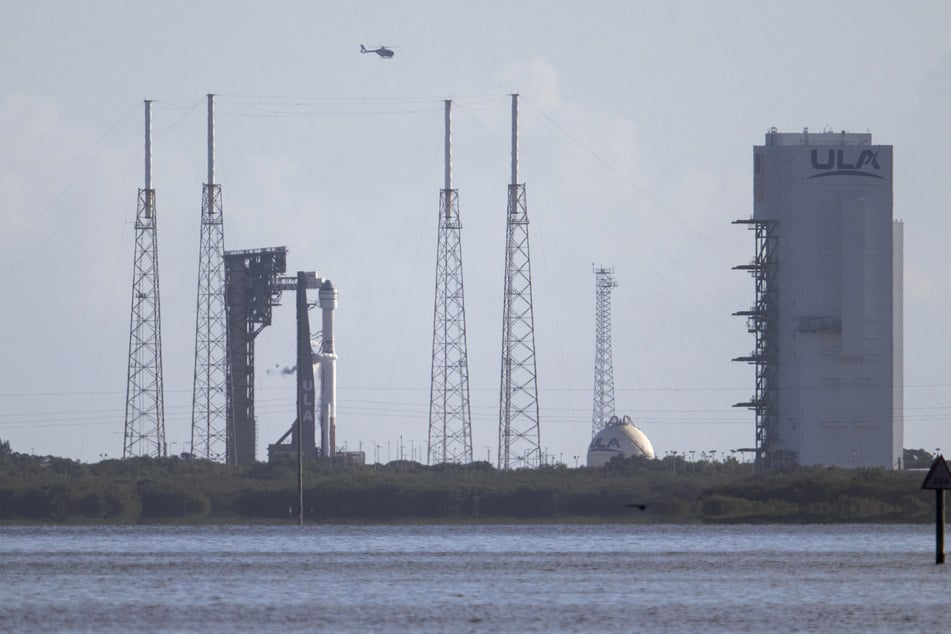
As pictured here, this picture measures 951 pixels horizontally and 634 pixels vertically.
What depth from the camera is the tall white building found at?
99000 millimetres

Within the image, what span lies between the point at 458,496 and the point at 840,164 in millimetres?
24856

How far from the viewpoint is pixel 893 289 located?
100 m

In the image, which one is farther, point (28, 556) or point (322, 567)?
point (28, 556)

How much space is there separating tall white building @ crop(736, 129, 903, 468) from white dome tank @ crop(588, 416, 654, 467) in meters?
15.9

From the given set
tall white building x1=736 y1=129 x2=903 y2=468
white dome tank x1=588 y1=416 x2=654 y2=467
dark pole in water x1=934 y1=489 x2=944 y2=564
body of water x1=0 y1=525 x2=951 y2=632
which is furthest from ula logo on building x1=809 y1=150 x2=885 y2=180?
dark pole in water x1=934 y1=489 x2=944 y2=564

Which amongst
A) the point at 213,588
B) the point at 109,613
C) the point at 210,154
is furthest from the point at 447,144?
the point at 109,613

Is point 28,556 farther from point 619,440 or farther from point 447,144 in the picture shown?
point 619,440

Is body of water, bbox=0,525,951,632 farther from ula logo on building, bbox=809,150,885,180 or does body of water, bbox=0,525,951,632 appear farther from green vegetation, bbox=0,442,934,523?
ula logo on building, bbox=809,150,885,180

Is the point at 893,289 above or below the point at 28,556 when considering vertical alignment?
above

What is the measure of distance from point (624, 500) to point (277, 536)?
26599 mm

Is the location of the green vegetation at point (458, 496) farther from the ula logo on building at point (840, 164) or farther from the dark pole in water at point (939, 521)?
the dark pole in water at point (939, 521)

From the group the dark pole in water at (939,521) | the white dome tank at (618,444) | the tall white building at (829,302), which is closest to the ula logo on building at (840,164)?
the tall white building at (829,302)

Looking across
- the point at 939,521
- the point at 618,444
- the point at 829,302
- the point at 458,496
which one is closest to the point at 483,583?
the point at 939,521

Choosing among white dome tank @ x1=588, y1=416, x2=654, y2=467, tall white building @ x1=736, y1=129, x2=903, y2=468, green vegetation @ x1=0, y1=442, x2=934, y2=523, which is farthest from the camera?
white dome tank @ x1=588, y1=416, x2=654, y2=467
